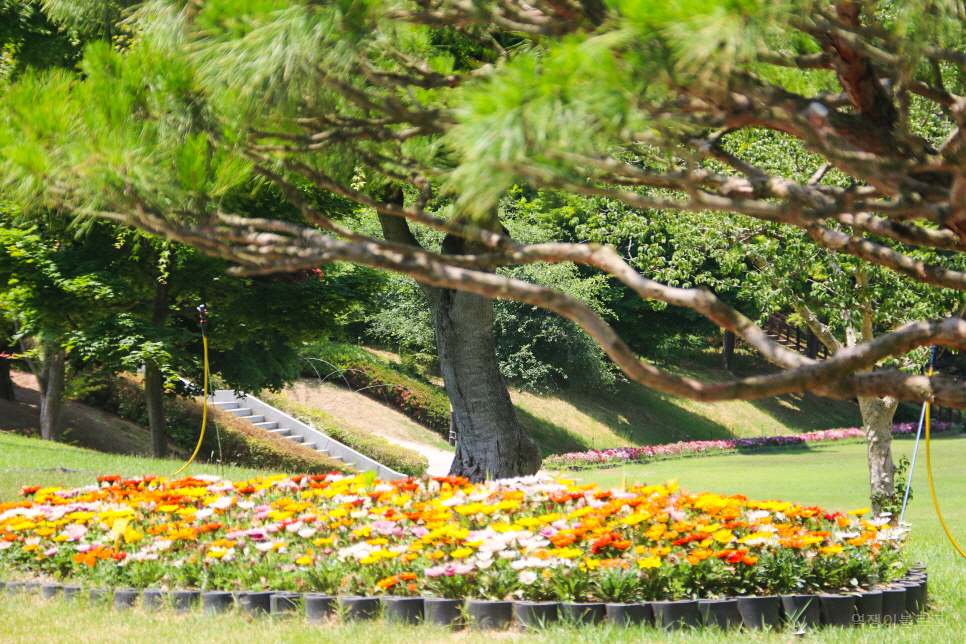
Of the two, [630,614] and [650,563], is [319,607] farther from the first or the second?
[650,563]

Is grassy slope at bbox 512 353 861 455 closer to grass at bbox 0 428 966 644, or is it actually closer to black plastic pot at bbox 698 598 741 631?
grass at bbox 0 428 966 644

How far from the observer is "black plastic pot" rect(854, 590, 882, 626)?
4.03 m

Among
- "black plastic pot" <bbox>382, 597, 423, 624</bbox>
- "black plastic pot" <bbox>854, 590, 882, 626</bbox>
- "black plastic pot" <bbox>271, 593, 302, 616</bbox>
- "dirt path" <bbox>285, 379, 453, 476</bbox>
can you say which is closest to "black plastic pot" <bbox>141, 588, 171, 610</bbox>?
"black plastic pot" <bbox>271, 593, 302, 616</bbox>

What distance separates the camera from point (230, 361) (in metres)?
13.6

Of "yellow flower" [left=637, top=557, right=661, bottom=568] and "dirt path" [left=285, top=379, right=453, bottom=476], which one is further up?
"yellow flower" [left=637, top=557, right=661, bottom=568]

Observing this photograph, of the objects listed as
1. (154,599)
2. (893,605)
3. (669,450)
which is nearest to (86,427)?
(154,599)

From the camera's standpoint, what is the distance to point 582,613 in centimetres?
378

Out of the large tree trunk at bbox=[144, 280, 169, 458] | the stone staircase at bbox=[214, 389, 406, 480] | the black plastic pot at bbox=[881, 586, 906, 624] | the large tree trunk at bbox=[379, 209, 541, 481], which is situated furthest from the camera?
the stone staircase at bbox=[214, 389, 406, 480]

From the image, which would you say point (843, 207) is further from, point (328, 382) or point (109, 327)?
point (328, 382)

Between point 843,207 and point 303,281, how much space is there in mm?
11050

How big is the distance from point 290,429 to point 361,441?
1784mm

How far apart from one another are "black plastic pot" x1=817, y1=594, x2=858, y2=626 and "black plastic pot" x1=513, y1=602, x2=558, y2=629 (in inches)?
55.2

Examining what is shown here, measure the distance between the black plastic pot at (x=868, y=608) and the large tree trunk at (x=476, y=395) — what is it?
12.6ft

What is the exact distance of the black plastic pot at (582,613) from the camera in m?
3.75
